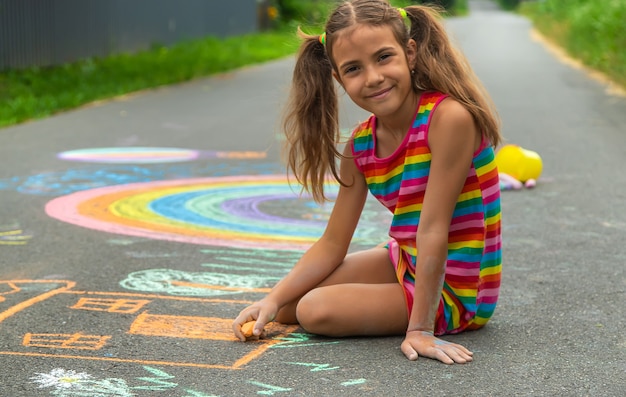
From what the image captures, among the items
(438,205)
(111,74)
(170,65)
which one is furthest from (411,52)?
(170,65)

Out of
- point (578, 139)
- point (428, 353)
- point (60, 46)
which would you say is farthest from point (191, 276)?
point (60, 46)

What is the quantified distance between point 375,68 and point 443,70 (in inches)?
9.0

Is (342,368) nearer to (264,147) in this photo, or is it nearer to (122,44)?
(264,147)

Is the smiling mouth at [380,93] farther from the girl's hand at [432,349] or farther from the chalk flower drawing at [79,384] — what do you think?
the chalk flower drawing at [79,384]

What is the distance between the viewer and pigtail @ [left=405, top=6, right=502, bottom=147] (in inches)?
121

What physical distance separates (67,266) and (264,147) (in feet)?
12.7

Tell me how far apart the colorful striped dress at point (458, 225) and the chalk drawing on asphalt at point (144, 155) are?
13.3 feet

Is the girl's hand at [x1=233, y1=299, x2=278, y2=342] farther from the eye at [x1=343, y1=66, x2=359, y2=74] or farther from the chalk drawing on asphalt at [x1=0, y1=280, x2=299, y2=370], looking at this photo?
the eye at [x1=343, y1=66, x2=359, y2=74]

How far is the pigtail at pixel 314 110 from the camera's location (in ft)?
10.7

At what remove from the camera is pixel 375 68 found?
3.04 metres

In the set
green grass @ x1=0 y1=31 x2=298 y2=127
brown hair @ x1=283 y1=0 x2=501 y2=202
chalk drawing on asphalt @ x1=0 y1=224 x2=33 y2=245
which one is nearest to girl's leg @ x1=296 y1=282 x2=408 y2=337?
brown hair @ x1=283 y1=0 x2=501 y2=202

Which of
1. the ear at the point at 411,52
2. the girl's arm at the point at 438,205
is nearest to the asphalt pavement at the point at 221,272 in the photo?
the girl's arm at the point at 438,205

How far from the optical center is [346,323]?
3090 mm

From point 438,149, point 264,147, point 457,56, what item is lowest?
point 264,147
